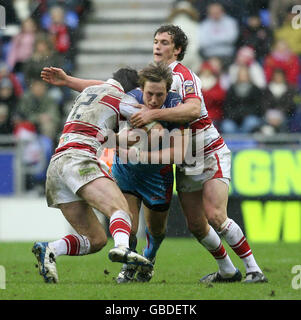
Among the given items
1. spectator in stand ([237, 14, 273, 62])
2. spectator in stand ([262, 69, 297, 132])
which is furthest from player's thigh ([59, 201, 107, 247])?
spectator in stand ([237, 14, 273, 62])

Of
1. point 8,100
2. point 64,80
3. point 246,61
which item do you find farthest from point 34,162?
point 64,80

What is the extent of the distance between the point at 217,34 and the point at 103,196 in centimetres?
943

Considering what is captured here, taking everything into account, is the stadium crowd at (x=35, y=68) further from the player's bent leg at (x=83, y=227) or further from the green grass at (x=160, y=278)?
the player's bent leg at (x=83, y=227)

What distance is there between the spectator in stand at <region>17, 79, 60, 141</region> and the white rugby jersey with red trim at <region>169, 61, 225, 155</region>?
7.00 m

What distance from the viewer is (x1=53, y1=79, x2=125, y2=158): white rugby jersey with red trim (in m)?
7.39

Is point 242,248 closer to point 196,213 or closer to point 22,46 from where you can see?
point 196,213

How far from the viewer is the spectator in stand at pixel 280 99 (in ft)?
48.3

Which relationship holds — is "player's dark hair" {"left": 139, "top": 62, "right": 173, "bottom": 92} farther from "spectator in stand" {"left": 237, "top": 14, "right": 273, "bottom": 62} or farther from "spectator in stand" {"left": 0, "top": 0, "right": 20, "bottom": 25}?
"spectator in stand" {"left": 0, "top": 0, "right": 20, "bottom": 25}

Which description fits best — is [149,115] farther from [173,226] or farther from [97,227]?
[173,226]

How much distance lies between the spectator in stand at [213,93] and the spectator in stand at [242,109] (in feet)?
0.34

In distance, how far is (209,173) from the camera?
7996mm

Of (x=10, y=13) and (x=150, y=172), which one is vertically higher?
(x=10, y=13)

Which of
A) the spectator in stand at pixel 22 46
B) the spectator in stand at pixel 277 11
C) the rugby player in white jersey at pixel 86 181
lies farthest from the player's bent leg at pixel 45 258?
the spectator in stand at pixel 22 46

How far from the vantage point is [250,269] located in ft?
25.9
